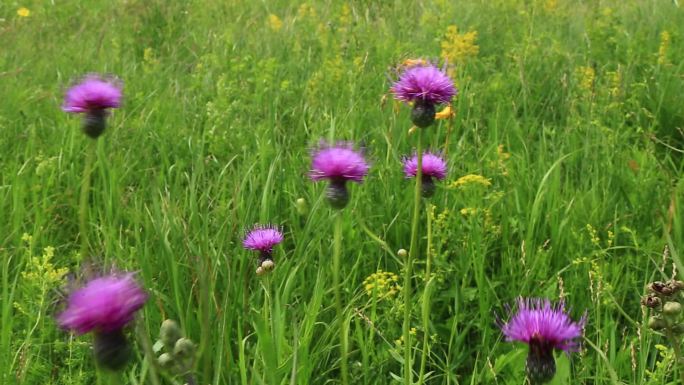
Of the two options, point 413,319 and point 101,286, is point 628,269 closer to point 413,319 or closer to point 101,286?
point 413,319

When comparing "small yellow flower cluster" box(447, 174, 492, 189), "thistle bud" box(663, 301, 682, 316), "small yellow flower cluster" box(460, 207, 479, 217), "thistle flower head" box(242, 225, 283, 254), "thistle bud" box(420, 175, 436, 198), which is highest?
"thistle bud" box(663, 301, 682, 316)

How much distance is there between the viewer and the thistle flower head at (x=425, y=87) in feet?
4.29

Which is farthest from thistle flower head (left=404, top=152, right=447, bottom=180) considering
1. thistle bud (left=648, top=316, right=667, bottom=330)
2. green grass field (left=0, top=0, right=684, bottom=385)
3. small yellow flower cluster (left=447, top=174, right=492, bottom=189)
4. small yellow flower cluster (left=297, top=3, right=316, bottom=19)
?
small yellow flower cluster (left=297, top=3, right=316, bottom=19)

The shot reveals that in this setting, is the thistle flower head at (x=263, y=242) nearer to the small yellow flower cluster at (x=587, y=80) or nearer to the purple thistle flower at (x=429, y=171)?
the purple thistle flower at (x=429, y=171)

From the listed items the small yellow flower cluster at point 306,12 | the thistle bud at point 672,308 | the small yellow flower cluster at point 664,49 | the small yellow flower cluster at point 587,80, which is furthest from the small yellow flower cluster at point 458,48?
the thistle bud at point 672,308

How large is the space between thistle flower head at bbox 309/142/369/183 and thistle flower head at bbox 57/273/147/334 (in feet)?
1.92

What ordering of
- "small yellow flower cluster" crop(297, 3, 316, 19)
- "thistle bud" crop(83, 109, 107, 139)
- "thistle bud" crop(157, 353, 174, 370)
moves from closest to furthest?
"thistle bud" crop(157, 353, 174, 370)
"thistle bud" crop(83, 109, 107, 139)
"small yellow flower cluster" crop(297, 3, 316, 19)

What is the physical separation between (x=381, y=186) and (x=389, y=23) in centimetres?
232

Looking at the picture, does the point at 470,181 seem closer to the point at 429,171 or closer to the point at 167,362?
the point at 429,171

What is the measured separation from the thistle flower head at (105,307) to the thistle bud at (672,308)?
0.77 m

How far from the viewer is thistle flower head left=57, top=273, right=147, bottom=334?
0.69 metres

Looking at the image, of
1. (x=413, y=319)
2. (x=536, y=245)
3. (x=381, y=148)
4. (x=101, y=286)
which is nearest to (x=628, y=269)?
(x=536, y=245)

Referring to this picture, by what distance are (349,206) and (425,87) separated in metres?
0.78

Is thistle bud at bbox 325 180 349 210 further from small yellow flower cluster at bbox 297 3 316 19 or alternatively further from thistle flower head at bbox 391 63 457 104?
small yellow flower cluster at bbox 297 3 316 19
